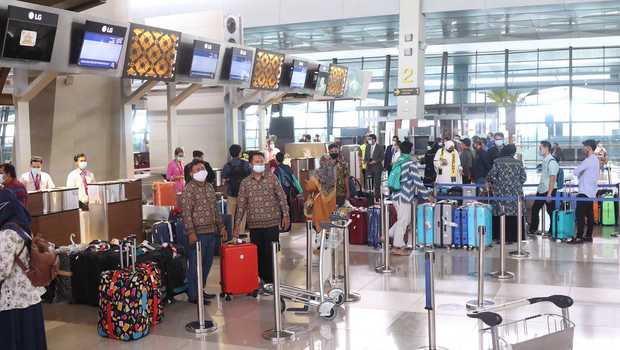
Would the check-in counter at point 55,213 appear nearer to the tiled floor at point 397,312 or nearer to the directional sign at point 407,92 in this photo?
the tiled floor at point 397,312

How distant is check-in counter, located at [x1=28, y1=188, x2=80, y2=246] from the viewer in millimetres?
9008

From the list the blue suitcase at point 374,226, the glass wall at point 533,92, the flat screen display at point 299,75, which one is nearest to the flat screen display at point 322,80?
the flat screen display at point 299,75

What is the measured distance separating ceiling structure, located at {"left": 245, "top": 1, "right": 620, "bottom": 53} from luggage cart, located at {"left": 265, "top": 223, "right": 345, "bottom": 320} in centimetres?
1348

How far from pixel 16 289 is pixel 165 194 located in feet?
20.6

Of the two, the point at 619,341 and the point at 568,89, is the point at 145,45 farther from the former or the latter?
the point at 568,89

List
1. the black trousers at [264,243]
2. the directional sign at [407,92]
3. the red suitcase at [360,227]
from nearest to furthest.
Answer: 1. the black trousers at [264,243]
2. the red suitcase at [360,227]
3. the directional sign at [407,92]

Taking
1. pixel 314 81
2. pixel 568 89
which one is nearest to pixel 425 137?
pixel 314 81

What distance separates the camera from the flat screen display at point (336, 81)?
19.6 meters

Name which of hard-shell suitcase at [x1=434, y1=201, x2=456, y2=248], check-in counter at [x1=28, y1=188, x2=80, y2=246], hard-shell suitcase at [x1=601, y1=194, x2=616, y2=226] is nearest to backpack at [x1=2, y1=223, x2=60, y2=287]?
check-in counter at [x1=28, y1=188, x2=80, y2=246]

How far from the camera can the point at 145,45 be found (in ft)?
38.7

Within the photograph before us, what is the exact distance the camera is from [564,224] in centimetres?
1128

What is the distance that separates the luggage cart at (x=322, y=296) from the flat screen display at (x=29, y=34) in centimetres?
531

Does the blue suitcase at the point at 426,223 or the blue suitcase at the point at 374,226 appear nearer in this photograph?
the blue suitcase at the point at 426,223

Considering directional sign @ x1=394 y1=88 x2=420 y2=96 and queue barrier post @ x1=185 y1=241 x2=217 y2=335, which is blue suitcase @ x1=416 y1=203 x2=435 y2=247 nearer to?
queue barrier post @ x1=185 y1=241 x2=217 y2=335
